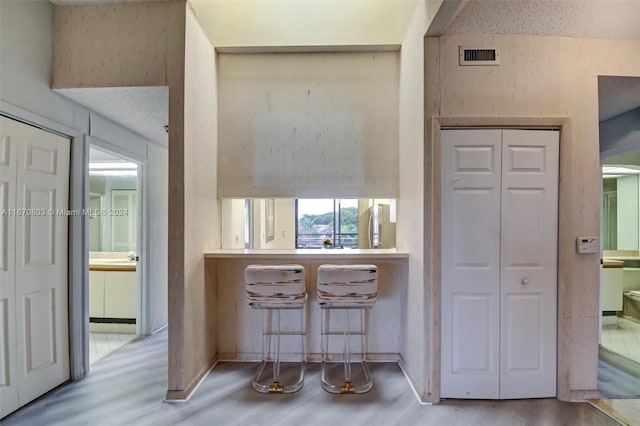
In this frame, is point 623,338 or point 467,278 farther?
point 623,338

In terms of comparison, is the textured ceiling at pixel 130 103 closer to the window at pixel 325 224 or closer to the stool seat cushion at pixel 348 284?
the stool seat cushion at pixel 348 284

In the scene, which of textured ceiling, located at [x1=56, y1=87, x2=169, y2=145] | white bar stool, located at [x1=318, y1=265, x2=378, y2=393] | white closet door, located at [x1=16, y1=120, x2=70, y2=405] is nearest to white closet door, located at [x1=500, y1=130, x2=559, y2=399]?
white bar stool, located at [x1=318, y1=265, x2=378, y2=393]

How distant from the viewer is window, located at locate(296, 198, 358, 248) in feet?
14.2

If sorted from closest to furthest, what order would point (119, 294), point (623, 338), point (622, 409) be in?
point (622, 409) < point (623, 338) < point (119, 294)

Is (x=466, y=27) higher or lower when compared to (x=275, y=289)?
higher

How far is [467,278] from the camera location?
2199 millimetres

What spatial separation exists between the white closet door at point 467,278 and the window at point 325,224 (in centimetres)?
214

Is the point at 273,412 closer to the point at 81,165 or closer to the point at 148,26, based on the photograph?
the point at 81,165

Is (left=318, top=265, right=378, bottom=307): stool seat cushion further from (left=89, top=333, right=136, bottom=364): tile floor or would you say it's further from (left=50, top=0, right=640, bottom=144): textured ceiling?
(left=89, top=333, right=136, bottom=364): tile floor

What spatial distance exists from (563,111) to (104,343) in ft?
15.5

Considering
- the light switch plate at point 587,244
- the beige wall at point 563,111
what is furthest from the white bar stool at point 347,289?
the light switch plate at point 587,244

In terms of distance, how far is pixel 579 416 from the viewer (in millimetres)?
2031

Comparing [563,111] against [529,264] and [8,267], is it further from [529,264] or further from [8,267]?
[8,267]

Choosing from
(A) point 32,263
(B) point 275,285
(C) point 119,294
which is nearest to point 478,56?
(B) point 275,285
